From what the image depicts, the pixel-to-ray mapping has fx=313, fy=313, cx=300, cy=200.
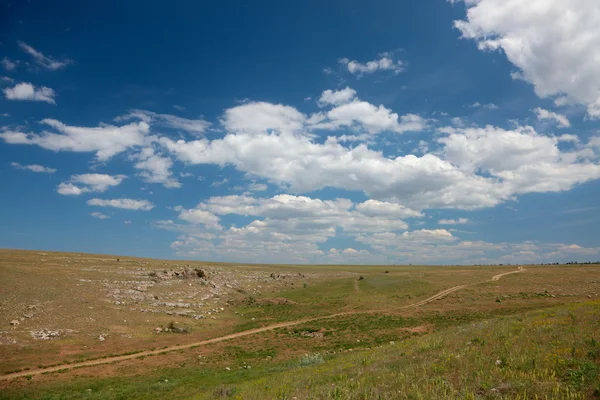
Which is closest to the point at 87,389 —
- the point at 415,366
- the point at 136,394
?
the point at 136,394

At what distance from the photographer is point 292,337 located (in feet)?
132

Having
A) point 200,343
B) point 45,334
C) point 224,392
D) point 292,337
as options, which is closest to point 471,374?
point 224,392

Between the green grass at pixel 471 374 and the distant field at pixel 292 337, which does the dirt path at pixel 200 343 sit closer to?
the distant field at pixel 292 337

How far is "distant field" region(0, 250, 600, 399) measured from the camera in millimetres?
11953

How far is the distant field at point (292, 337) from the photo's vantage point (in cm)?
1195

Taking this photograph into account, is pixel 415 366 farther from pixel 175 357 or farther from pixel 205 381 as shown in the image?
pixel 175 357

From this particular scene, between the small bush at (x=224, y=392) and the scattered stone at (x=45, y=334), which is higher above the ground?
the small bush at (x=224, y=392)

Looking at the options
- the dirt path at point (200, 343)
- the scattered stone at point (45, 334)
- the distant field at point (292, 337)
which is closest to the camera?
the distant field at point (292, 337)

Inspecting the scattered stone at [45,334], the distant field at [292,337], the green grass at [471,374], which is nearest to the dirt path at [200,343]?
the distant field at [292,337]

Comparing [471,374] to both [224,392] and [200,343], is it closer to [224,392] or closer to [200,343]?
[224,392]

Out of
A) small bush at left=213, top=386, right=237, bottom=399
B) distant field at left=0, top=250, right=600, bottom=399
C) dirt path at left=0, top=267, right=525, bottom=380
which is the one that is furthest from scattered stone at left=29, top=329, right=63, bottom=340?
small bush at left=213, top=386, right=237, bottom=399

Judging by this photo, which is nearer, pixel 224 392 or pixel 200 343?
pixel 224 392

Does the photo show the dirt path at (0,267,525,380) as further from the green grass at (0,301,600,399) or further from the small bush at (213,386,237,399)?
the small bush at (213,386,237,399)

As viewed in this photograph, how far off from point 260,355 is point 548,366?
90.2ft
